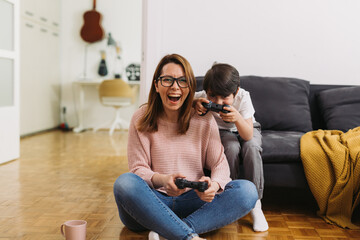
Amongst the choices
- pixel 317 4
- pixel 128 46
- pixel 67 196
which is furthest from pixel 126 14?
pixel 67 196

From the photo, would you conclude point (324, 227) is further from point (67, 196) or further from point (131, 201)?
point (67, 196)

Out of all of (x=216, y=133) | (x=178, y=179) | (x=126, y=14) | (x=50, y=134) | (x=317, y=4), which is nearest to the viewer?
(x=178, y=179)

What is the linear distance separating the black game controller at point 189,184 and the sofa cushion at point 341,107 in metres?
1.35

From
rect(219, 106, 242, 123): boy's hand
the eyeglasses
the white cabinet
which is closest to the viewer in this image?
the eyeglasses

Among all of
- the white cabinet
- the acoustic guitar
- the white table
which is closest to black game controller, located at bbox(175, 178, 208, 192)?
the white cabinet

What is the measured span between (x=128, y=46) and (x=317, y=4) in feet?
11.4

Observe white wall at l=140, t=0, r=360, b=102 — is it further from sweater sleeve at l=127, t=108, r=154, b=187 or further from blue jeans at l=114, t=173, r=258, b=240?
blue jeans at l=114, t=173, r=258, b=240

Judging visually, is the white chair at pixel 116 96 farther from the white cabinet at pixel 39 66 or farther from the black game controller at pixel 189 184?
the black game controller at pixel 189 184

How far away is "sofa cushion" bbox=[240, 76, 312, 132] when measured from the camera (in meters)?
2.41

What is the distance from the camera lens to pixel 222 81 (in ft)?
5.56

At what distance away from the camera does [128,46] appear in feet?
18.8

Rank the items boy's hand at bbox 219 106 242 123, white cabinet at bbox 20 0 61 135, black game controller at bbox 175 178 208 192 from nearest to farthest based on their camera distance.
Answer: black game controller at bbox 175 178 208 192
boy's hand at bbox 219 106 242 123
white cabinet at bbox 20 0 61 135

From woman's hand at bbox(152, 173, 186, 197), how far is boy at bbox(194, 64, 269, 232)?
0.36 meters

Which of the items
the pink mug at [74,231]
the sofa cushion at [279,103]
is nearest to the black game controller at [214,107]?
the pink mug at [74,231]
